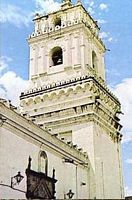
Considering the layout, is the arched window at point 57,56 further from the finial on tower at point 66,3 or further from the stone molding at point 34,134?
the stone molding at point 34,134

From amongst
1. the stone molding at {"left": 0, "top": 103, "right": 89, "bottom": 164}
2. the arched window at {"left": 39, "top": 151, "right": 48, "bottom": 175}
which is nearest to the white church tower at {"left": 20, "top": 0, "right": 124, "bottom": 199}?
the stone molding at {"left": 0, "top": 103, "right": 89, "bottom": 164}

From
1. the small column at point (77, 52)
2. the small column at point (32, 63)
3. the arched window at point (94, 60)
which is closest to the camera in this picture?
the small column at point (77, 52)

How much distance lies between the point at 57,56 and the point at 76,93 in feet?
19.4

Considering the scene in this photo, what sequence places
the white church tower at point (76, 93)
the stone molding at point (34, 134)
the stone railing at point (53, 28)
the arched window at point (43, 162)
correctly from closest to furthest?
the stone molding at point (34, 134) → the arched window at point (43, 162) → the white church tower at point (76, 93) → the stone railing at point (53, 28)

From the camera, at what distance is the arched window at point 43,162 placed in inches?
951

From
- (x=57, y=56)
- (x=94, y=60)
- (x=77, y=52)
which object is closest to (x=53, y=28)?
(x=57, y=56)

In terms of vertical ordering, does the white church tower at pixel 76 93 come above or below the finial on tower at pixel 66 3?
below

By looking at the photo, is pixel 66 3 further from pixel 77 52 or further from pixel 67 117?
pixel 67 117

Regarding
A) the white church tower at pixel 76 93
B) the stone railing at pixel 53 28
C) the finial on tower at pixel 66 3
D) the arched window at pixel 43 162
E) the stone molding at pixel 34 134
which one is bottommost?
the arched window at pixel 43 162

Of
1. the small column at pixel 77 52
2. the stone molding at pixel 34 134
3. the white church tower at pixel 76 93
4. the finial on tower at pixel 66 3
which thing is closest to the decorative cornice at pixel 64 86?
the white church tower at pixel 76 93

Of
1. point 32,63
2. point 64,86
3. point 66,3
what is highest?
point 66,3

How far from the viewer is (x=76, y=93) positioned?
32.2 meters

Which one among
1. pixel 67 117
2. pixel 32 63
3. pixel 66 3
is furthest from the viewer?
pixel 66 3

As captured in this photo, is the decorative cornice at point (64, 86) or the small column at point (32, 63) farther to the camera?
the small column at point (32, 63)
